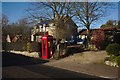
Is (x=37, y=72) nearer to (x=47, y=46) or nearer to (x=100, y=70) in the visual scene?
(x=100, y=70)

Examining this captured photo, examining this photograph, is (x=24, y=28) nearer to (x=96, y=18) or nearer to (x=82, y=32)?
(x=82, y=32)

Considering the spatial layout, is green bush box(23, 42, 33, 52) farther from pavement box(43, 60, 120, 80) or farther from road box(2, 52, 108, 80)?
pavement box(43, 60, 120, 80)

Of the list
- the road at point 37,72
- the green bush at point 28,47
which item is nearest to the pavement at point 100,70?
the road at point 37,72

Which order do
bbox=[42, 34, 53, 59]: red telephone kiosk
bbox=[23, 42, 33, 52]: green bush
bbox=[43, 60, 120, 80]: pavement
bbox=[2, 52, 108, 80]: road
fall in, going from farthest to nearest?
bbox=[23, 42, 33, 52]: green bush
bbox=[42, 34, 53, 59]: red telephone kiosk
bbox=[43, 60, 120, 80]: pavement
bbox=[2, 52, 108, 80]: road

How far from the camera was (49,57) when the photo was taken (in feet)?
96.1

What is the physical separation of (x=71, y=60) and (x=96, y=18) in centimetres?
1254

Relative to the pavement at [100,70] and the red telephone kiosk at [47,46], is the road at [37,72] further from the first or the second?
the red telephone kiosk at [47,46]

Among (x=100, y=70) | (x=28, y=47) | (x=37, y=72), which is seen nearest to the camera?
(x=37, y=72)

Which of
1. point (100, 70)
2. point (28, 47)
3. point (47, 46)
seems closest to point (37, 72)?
point (100, 70)

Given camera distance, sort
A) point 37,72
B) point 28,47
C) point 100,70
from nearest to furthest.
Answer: point 37,72, point 100,70, point 28,47

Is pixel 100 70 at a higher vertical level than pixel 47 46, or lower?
lower

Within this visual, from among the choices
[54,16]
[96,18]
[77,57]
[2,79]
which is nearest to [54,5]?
[54,16]

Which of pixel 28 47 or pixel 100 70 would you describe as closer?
pixel 100 70

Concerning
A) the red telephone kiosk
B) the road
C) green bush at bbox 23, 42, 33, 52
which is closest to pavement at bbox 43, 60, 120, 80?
the road
